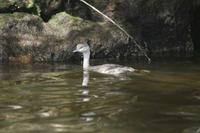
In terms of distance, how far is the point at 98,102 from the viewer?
9.48 metres

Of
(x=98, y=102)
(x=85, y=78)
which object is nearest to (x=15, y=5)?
(x=85, y=78)

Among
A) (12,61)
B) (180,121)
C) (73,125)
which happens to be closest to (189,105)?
(180,121)

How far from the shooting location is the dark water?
7.52m

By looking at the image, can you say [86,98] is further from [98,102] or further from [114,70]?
[114,70]

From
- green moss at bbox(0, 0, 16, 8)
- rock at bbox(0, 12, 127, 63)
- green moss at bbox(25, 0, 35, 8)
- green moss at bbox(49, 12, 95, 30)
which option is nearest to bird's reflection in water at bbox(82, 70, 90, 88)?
rock at bbox(0, 12, 127, 63)

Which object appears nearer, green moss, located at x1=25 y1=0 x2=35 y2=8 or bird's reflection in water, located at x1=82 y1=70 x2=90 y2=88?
bird's reflection in water, located at x1=82 y1=70 x2=90 y2=88

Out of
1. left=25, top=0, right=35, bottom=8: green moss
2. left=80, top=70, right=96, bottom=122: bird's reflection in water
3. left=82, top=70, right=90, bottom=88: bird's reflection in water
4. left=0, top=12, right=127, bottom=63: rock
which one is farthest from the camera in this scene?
left=25, top=0, right=35, bottom=8: green moss

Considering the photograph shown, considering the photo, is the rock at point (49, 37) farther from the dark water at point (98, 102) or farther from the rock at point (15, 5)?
the dark water at point (98, 102)

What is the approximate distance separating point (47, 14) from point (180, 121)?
10995 millimetres

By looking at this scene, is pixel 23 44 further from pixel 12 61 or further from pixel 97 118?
pixel 97 118

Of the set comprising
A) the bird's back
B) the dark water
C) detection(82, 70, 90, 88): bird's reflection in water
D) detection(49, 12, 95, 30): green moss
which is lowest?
the dark water

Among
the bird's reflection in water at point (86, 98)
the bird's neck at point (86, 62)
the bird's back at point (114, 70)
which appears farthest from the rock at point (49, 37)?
the bird's back at point (114, 70)

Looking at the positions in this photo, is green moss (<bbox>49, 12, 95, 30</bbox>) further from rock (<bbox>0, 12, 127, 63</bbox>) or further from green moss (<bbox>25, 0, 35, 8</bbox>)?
green moss (<bbox>25, 0, 35, 8</bbox>)

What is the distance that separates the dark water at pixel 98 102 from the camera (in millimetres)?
7523
